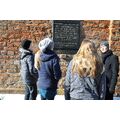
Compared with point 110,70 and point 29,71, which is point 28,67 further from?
point 110,70

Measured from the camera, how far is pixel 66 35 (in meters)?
10.3

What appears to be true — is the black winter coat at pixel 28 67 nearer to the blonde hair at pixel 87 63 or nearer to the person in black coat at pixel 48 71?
the person in black coat at pixel 48 71

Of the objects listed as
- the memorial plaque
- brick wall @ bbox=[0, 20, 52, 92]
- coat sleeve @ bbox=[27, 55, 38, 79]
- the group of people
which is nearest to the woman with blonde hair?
the group of people

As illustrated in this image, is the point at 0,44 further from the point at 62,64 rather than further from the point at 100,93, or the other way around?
the point at 100,93

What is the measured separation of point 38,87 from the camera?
8.65 m

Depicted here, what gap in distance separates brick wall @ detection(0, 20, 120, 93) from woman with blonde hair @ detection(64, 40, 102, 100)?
9.72ft

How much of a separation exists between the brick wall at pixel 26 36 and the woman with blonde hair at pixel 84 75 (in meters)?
2.96

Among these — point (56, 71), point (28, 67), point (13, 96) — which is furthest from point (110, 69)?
point (13, 96)

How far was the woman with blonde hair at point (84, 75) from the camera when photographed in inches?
289

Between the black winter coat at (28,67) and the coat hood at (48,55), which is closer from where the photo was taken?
the coat hood at (48,55)

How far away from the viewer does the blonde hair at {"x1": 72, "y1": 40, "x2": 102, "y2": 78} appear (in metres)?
7.37

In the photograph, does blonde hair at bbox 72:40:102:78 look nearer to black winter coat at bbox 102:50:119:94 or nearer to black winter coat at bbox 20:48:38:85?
black winter coat at bbox 102:50:119:94

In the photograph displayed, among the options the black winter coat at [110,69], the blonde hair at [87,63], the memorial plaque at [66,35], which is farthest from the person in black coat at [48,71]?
the memorial plaque at [66,35]

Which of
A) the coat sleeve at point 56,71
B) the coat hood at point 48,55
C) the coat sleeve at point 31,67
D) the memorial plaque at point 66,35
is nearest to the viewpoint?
the coat sleeve at point 56,71
